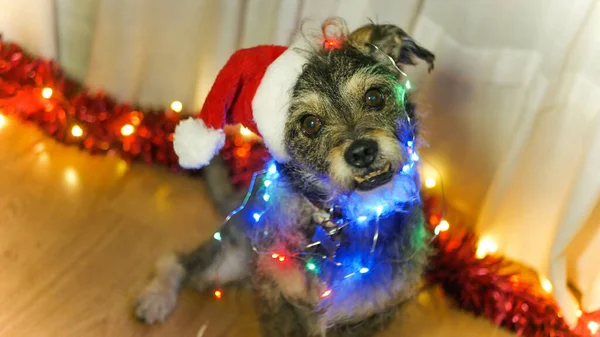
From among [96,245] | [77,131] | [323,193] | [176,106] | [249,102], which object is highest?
[249,102]

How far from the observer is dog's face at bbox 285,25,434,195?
0.95 m

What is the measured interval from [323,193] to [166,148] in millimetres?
794

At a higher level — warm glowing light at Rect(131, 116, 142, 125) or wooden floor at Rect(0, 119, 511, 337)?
warm glowing light at Rect(131, 116, 142, 125)

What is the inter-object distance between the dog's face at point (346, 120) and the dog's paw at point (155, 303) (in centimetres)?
59

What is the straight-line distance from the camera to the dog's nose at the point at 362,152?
93 centimetres

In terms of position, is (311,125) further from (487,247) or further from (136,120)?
(136,120)

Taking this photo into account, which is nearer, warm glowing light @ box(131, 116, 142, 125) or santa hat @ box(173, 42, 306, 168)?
santa hat @ box(173, 42, 306, 168)

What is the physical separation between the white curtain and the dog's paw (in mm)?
631

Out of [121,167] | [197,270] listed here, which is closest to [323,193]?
[197,270]

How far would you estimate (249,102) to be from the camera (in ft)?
3.47

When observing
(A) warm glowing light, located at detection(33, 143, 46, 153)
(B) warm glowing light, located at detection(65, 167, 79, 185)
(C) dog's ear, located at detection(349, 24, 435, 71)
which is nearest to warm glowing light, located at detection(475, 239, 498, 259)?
(C) dog's ear, located at detection(349, 24, 435, 71)

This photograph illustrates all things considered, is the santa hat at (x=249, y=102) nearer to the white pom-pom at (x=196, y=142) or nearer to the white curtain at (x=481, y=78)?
the white pom-pom at (x=196, y=142)

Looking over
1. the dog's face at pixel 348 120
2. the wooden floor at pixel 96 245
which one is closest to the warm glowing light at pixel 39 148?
the wooden floor at pixel 96 245

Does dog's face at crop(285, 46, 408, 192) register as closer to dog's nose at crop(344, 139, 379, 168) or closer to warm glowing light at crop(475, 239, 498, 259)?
dog's nose at crop(344, 139, 379, 168)
